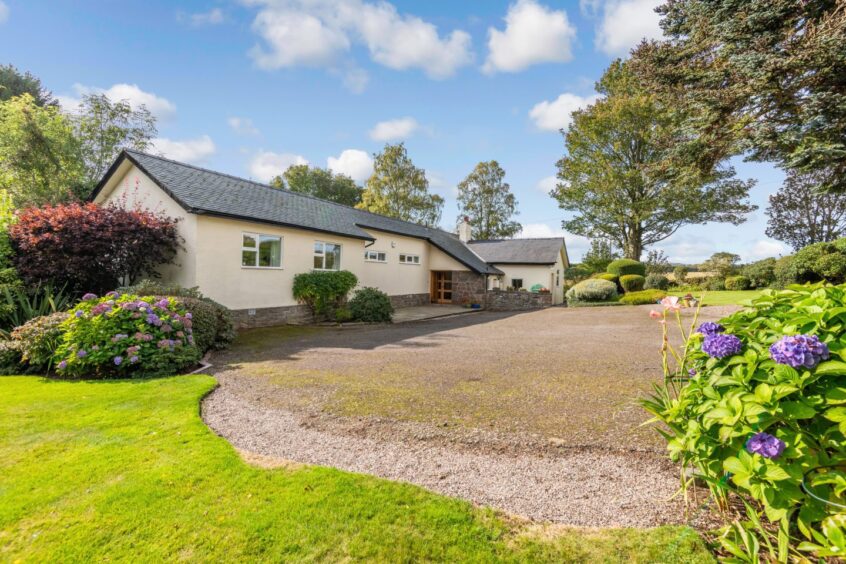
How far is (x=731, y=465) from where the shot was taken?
6.71 ft

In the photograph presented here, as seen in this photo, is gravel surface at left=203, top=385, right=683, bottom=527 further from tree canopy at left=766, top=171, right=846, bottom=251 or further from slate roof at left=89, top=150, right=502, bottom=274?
tree canopy at left=766, top=171, right=846, bottom=251

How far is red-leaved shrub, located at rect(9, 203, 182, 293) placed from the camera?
32.4 ft

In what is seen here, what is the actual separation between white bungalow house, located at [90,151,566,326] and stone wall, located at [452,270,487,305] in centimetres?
500

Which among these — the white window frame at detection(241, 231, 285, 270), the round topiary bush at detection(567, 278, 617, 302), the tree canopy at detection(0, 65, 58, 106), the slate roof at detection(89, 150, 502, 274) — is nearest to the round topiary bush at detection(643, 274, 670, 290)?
the round topiary bush at detection(567, 278, 617, 302)

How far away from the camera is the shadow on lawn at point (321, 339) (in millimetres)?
8352

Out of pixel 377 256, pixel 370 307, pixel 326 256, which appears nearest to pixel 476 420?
pixel 370 307

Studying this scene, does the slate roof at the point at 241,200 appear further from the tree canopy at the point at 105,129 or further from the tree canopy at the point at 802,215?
the tree canopy at the point at 802,215

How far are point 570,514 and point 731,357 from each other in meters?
1.54

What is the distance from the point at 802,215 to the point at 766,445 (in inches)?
1622

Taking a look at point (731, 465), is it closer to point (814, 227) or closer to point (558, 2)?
point (558, 2)

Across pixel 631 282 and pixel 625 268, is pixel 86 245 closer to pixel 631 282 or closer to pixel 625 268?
pixel 631 282

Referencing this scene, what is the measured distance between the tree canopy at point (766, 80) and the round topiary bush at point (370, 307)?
436 inches

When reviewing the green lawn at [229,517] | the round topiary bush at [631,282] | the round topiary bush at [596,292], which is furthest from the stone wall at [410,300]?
the green lawn at [229,517]

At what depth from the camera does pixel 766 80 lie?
8500 millimetres
